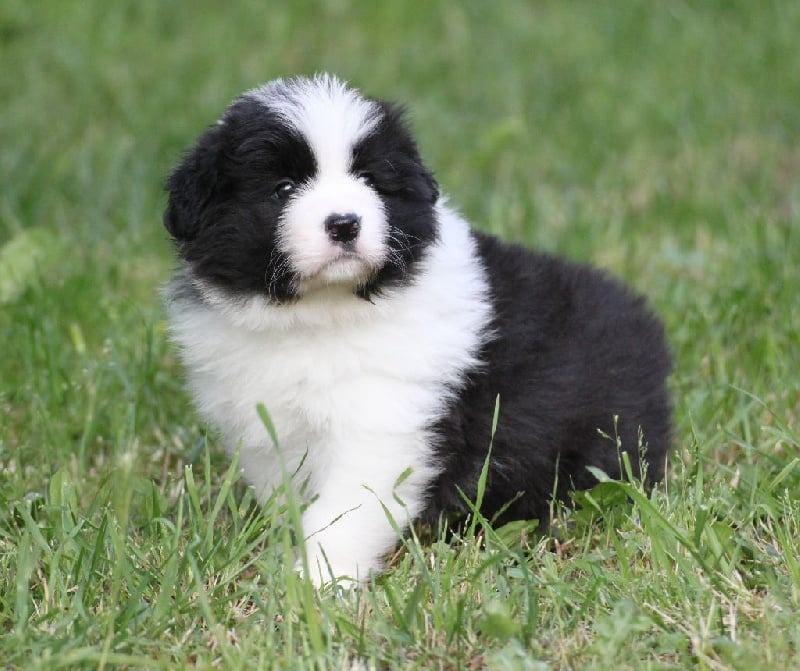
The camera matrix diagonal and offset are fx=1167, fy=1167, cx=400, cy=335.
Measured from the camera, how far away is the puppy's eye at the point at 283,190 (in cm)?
349

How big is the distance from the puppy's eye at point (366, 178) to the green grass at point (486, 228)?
3.30 feet

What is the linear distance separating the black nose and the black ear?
439mm

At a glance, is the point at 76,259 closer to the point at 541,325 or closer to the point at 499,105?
the point at 541,325

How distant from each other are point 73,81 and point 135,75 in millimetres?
464

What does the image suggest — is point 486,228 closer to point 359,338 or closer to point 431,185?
point 431,185

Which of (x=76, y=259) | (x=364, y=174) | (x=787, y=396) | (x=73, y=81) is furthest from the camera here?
(x=73, y=81)

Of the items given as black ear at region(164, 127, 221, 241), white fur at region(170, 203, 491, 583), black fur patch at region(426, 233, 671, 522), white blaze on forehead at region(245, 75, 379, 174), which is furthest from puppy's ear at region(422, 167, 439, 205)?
black ear at region(164, 127, 221, 241)

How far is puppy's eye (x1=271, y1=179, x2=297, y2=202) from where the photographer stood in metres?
3.49

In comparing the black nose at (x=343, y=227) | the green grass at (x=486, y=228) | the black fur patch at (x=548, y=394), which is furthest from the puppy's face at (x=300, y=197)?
the green grass at (x=486, y=228)

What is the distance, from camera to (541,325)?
12.9 feet

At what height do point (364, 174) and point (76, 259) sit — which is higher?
point (364, 174)

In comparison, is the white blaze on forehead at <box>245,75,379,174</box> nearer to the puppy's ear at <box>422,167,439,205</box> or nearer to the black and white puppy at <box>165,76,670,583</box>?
the black and white puppy at <box>165,76,670,583</box>

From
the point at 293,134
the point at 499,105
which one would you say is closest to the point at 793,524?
the point at 293,134

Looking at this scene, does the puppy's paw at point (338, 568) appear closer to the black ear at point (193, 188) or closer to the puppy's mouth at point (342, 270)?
the puppy's mouth at point (342, 270)
